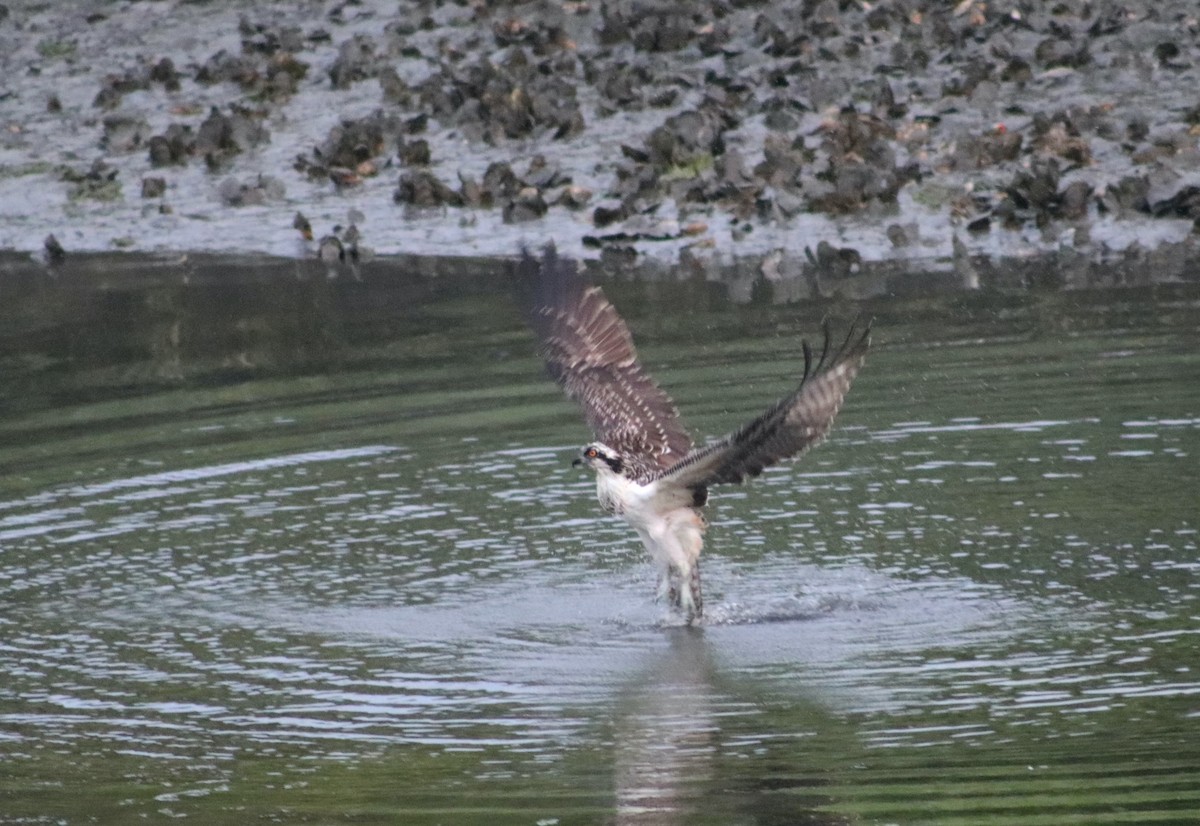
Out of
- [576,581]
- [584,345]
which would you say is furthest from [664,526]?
[584,345]

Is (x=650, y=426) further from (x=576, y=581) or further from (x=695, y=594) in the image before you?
(x=695, y=594)

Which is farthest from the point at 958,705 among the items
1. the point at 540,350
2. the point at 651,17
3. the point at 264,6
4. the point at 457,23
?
the point at 264,6

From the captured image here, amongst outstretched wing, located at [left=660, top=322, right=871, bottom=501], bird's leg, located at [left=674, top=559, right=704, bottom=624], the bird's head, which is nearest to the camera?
outstretched wing, located at [left=660, top=322, right=871, bottom=501]

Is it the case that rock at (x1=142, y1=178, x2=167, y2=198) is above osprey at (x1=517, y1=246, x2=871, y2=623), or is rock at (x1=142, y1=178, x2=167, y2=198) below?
above

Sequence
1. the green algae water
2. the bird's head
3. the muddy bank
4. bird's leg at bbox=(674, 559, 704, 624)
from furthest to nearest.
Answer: the muddy bank, the bird's head, bird's leg at bbox=(674, 559, 704, 624), the green algae water

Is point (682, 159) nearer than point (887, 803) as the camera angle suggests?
No

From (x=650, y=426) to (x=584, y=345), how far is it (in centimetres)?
59

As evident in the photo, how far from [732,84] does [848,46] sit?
1114mm

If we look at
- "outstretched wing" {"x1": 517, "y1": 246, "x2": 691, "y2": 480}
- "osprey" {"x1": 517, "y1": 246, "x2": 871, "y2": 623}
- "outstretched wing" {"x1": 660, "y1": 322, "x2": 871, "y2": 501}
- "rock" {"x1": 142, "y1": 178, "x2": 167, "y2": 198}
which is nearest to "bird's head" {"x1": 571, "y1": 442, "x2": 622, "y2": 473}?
"osprey" {"x1": 517, "y1": 246, "x2": 871, "y2": 623}

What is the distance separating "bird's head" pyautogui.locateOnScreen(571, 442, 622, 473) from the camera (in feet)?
29.4

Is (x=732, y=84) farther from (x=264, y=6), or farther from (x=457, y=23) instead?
(x=264, y=6)

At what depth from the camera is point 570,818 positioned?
6266 mm

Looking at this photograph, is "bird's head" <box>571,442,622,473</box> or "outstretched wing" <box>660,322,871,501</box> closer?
"outstretched wing" <box>660,322,871,501</box>

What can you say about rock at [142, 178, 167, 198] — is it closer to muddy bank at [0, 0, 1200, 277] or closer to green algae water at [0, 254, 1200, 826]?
muddy bank at [0, 0, 1200, 277]
